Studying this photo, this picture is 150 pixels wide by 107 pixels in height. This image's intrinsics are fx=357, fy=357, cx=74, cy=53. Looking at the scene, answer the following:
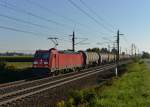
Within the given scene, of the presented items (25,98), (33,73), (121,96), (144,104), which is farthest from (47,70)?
(144,104)

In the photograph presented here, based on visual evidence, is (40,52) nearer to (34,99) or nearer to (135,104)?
(34,99)

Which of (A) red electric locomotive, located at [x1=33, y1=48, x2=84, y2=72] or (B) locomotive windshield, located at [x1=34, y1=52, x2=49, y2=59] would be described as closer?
(A) red electric locomotive, located at [x1=33, y1=48, x2=84, y2=72]

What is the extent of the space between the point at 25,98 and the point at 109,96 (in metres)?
4.82

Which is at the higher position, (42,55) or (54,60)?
(42,55)

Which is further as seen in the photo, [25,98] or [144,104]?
[25,98]

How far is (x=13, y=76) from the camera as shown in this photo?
36.2 meters

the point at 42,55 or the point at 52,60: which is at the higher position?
the point at 42,55

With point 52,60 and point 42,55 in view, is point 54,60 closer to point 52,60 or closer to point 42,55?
point 52,60

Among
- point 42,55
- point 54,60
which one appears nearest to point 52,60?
point 54,60

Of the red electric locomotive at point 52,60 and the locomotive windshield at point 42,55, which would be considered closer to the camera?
the red electric locomotive at point 52,60

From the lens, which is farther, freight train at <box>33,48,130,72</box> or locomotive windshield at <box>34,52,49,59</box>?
locomotive windshield at <box>34,52,49,59</box>

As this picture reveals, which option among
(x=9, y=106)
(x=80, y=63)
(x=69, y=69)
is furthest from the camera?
(x=80, y=63)

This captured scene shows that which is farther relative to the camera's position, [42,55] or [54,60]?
[54,60]

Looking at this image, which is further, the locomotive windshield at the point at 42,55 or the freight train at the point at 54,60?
the locomotive windshield at the point at 42,55
